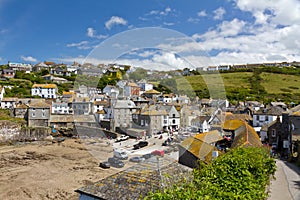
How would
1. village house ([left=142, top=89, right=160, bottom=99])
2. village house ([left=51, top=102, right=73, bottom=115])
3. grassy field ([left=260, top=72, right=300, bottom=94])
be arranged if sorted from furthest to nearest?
grassy field ([left=260, top=72, right=300, bottom=94]), village house ([left=51, top=102, right=73, bottom=115]), village house ([left=142, top=89, right=160, bottom=99])

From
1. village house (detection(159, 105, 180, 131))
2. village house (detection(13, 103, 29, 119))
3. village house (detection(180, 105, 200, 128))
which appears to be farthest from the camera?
village house (detection(13, 103, 29, 119))

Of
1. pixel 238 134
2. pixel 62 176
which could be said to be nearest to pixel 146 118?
pixel 238 134

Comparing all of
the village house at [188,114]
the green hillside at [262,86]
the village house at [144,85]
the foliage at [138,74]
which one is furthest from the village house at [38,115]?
the village house at [188,114]

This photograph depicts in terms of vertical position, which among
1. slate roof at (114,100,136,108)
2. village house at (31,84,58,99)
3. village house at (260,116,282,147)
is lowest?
village house at (260,116,282,147)

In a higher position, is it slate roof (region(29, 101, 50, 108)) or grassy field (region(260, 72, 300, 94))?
grassy field (region(260, 72, 300, 94))

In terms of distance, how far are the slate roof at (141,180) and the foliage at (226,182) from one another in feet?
0.84

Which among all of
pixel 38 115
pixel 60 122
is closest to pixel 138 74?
pixel 60 122

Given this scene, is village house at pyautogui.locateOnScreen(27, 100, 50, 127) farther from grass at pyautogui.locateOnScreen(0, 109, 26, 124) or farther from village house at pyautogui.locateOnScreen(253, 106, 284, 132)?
village house at pyautogui.locateOnScreen(253, 106, 284, 132)

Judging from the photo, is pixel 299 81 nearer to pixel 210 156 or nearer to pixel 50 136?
pixel 50 136

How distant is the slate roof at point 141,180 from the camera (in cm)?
525

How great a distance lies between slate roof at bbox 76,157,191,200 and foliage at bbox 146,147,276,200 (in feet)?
0.84

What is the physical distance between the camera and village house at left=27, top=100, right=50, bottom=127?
45781 millimetres

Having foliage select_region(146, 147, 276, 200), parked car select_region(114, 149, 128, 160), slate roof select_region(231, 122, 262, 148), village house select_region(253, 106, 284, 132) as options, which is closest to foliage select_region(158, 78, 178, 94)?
foliage select_region(146, 147, 276, 200)

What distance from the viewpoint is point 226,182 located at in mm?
7402
